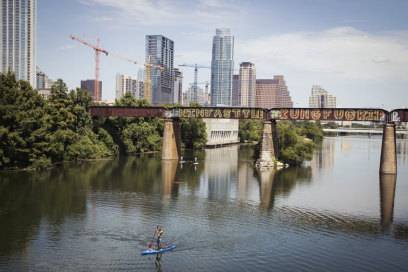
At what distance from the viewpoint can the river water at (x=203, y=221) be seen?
100 ft

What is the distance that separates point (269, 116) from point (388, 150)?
20020 millimetres

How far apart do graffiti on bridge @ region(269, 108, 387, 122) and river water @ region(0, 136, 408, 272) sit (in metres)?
10.4

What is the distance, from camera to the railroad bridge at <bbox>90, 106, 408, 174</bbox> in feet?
238

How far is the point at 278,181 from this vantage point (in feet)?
214

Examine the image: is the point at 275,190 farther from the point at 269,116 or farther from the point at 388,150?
the point at 269,116

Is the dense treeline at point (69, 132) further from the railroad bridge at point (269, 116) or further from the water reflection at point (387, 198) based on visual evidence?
the water reflection at point (387, 198)

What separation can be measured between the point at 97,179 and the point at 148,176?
759 centimetres

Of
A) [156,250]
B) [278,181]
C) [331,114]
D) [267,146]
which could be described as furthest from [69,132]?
[156,250]

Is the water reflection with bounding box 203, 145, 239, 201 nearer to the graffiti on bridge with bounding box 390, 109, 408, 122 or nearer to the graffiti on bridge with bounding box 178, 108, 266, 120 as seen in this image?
the graffiti on bridge with bounding box 178, 108, 266, 120

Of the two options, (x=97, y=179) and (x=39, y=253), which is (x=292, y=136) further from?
(x=39, y=253)

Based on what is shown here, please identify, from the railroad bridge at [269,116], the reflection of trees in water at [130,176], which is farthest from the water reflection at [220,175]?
the reflection of trees in water at [130,176]

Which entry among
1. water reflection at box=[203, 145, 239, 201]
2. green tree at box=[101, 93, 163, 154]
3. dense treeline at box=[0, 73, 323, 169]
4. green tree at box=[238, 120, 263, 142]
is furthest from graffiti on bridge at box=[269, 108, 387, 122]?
green tree at box=[238, 120, 263, 142]

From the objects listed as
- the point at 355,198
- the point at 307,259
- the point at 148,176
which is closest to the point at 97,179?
the point at 148,176

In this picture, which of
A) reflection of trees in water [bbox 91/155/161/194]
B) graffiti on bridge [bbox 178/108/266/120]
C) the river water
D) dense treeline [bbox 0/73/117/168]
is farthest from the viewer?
graffiti on bridge [bbox 178/108/266/120]
